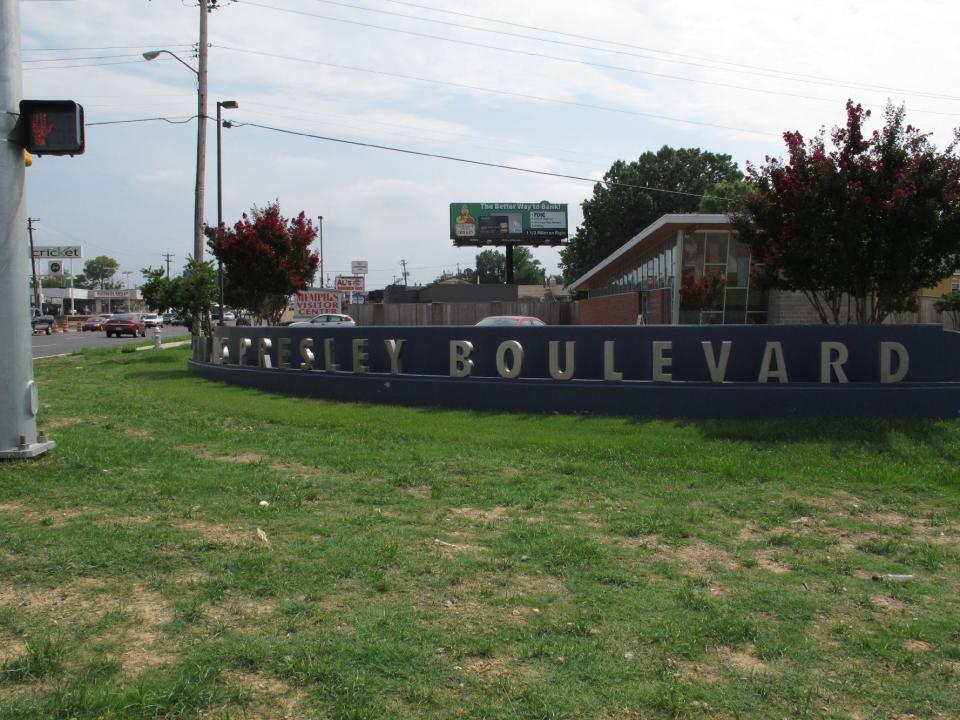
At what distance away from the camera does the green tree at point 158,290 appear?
26.7m

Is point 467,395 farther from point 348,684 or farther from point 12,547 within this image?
point 348,684

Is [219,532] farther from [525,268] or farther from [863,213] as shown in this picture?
[525,268]

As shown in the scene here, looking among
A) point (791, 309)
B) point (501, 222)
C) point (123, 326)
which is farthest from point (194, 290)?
point (501, 222)

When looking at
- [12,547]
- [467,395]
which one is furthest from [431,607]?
[467,395]

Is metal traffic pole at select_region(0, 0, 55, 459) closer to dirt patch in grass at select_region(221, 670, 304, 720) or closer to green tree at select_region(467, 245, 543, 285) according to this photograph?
dirt patch in grass at select_region(221, 670, 304, 720)

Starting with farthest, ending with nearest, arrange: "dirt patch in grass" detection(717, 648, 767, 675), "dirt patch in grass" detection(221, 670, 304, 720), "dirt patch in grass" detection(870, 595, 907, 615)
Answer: "dirt patch in grass" detection(870, 595, 907, 615) → "dirt patch in grass" detection(717, 648, 767, 675) → "dirt patch in grass" detection(221, 670, 304, 720)

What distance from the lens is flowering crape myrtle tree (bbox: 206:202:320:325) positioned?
94.3ft

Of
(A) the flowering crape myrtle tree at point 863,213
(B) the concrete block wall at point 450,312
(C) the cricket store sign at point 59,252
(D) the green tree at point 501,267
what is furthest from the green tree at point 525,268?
(A) the flowering crape myrtle tree at point 863,213

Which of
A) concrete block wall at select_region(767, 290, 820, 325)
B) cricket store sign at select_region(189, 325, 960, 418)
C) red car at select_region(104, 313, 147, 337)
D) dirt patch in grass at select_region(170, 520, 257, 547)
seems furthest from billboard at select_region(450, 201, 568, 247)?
dirt patch in grass at select_region(170, 520, 257, 547)

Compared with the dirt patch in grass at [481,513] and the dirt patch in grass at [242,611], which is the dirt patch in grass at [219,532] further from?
the dirt patch in grass at [481,513]

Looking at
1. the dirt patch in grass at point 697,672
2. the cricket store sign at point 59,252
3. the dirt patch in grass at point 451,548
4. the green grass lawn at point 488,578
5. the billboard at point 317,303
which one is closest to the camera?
the green grass lawn at point 488,578

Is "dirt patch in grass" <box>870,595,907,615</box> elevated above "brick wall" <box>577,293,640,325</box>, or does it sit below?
below

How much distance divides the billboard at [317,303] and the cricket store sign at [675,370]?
21.1m

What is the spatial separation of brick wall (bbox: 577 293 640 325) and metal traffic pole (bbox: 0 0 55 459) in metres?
24.5
